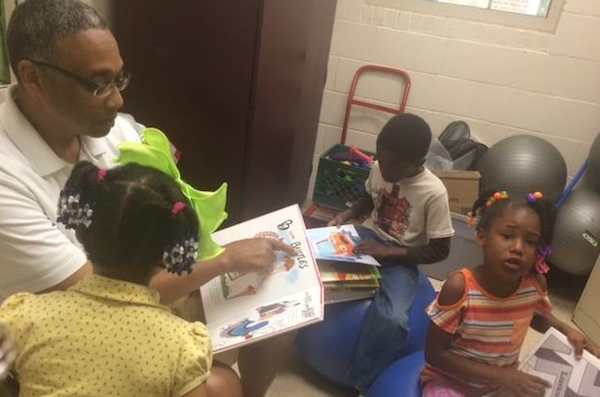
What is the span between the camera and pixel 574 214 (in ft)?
8.14

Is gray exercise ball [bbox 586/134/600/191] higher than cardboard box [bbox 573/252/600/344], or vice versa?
gray exercise ball [bbox 586/134/600/191]

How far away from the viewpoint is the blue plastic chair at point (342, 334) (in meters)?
1.74

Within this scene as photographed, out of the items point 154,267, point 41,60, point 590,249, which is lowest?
point 590,249

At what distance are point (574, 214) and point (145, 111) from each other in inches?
80.7

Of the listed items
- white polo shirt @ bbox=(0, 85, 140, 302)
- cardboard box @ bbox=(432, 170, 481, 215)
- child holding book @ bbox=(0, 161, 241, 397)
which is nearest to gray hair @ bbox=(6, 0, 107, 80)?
white polo shirt @ bbox=(0, 85, 140, 302)

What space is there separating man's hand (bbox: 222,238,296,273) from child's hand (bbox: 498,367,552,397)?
670 mm

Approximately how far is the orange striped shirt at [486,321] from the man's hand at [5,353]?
973 mm

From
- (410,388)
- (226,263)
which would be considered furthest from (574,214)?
(226,263)

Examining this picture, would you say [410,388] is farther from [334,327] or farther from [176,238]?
[176,238]

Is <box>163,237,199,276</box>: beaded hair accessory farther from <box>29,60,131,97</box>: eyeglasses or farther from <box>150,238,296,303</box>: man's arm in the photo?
<box>29,60,131,97</box>: eyeglasses

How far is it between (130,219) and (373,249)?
1028mm

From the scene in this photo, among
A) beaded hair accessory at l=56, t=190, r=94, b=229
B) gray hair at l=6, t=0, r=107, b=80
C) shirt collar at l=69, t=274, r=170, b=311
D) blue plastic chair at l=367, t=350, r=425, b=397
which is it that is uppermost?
gray hair at l=6, t=0, r=107, b=80

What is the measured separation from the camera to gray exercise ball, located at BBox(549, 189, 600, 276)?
2441 millimetres

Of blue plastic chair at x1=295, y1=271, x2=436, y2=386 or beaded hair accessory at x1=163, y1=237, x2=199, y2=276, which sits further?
blue plastic chair at x1=295, y1=271, x2=436, y2=386
